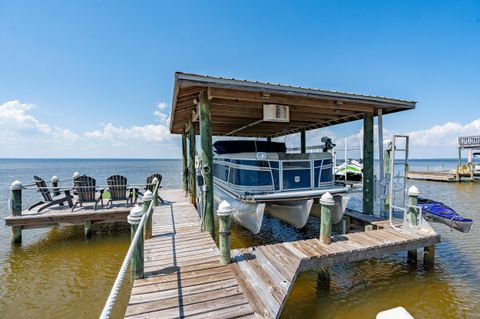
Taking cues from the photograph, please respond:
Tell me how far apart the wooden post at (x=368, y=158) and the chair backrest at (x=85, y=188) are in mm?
9321

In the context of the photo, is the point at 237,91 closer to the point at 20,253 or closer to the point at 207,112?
the point at 207,112

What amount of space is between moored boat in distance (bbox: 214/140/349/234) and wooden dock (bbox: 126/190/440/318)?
51.0 inches

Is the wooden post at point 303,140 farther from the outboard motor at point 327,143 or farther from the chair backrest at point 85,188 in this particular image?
the chair backrest at point 85,188

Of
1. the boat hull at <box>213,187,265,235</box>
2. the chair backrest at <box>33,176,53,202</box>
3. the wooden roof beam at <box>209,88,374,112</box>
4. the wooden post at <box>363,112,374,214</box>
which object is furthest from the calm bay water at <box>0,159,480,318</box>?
the wooden roof beam at <box>209,88,374,112</box>

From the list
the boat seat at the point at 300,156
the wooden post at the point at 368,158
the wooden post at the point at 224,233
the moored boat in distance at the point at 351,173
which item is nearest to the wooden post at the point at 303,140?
the wooden post at the point at 368,158

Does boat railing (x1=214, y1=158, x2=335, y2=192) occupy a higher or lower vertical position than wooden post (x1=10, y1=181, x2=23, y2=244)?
higher

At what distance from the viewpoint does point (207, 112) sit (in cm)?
554

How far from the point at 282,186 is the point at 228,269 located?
10.8 feet

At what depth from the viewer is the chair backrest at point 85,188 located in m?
8.17

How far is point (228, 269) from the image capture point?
→ 12.6ft

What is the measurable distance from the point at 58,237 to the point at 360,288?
989 cm

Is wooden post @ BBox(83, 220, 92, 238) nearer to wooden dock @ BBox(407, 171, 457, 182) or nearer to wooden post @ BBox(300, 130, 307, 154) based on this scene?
wooden post @ BBox(300, 130, 307, 154)

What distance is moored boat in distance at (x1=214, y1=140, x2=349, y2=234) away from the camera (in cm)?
611

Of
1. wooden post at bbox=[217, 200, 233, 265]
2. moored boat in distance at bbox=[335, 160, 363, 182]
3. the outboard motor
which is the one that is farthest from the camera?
moored boat in distance at bbox=[335, 160, 363, 182]
